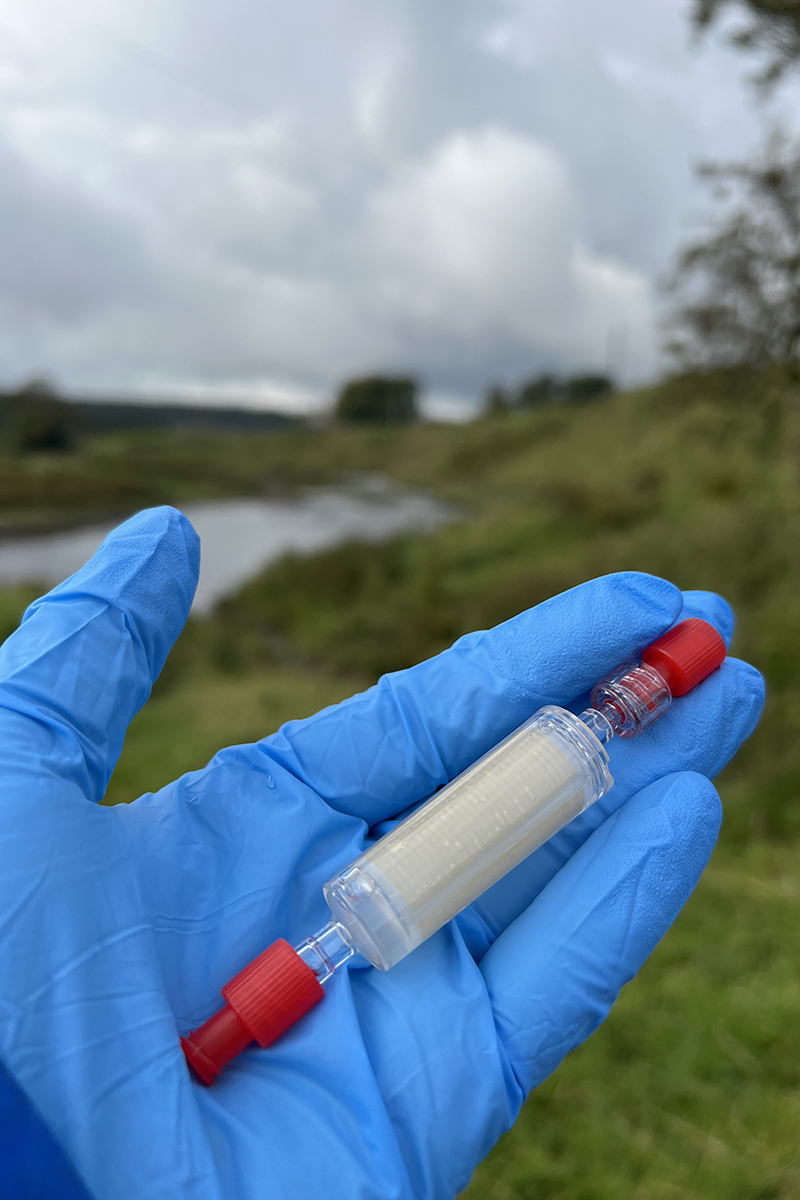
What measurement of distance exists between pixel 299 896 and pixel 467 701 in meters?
0.56

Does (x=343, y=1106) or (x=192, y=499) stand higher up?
(x=343, y=1106)

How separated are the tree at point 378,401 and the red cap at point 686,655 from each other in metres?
7.26

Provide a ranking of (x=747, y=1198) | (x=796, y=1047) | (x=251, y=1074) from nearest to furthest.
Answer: (x=251, y=1074) → (x=747, y=1198) → (x=796, y=1047)

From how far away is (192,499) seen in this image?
7055 millimetres

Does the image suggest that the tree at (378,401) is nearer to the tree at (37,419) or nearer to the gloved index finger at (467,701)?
the tree at (37,419)

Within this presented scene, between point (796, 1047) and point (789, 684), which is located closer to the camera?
point (796, 1047)

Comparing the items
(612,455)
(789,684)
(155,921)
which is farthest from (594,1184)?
(612,455)

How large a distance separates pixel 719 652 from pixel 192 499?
6506mm

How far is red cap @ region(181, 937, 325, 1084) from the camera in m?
1.09

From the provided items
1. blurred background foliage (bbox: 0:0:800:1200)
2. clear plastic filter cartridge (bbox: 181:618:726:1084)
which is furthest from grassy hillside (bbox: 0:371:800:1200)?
clear plastic filter cartridge (bbox: 181:618:726:1084)

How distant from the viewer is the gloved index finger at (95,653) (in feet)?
3.90

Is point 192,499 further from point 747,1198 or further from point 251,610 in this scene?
point 747,1198

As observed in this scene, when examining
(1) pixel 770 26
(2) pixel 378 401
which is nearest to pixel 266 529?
(2) pixel 378 401

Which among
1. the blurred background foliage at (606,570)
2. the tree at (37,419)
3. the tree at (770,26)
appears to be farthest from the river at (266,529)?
the tree at (770,26)
